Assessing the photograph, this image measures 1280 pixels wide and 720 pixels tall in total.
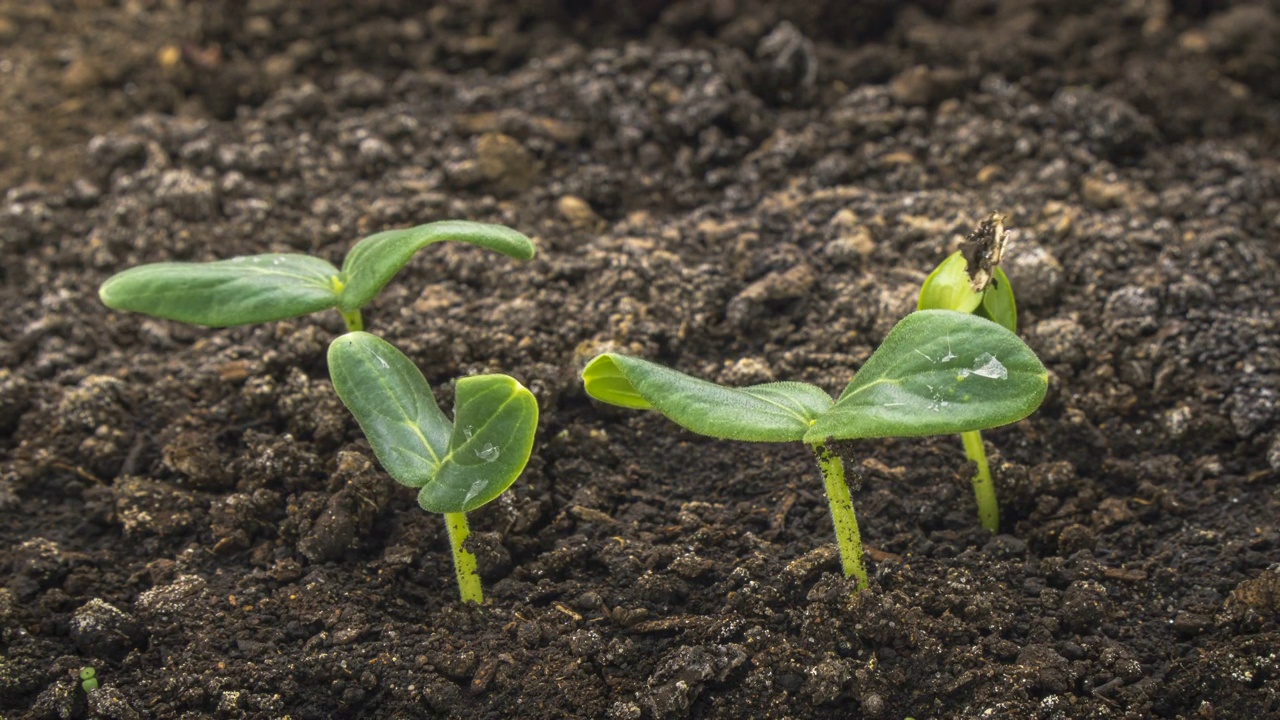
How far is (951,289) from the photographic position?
5.18ft

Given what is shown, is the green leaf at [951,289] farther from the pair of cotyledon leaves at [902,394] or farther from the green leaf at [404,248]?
the green leaf at [404,248]

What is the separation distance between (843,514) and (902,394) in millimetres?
241

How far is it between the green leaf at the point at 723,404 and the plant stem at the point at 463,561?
0.96 ft

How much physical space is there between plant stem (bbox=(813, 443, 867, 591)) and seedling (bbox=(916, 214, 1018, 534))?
183 mm

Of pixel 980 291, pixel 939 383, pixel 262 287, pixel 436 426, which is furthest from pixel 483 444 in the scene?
pixel 980 291

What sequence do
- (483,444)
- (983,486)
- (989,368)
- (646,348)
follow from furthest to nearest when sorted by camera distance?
(646,348), (983,486), (483,444), (989,368)

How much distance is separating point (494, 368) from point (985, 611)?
2.85ft

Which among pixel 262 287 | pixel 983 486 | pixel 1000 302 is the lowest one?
pixel 983 486

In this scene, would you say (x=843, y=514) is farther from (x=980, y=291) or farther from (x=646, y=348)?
(x=646, y=348)

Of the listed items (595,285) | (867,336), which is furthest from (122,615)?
(867,336)

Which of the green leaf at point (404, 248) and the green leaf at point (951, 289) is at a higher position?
the green leaf at point (404, 248)

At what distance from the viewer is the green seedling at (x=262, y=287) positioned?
5.20 ft

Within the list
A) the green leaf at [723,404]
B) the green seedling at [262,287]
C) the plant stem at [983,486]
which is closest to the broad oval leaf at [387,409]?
the green seedling at [262,287]

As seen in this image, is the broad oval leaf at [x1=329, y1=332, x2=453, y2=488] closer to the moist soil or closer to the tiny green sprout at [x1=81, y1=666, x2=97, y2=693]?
the moist soil
